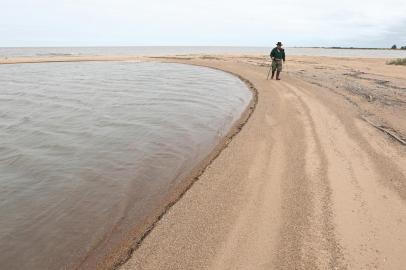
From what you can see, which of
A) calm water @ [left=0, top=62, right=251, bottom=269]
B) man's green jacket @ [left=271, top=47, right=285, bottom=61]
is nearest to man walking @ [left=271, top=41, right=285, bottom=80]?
man's green jacket @ [left=271, top=47, right=285, bottom=61]

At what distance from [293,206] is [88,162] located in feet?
15.6

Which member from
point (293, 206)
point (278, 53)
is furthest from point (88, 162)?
point (278, 53)

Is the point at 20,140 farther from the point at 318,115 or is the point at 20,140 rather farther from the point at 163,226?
the point at 318,115

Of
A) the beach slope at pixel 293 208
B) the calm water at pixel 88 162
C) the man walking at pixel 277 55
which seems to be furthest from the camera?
the man walking at pixel 277 55

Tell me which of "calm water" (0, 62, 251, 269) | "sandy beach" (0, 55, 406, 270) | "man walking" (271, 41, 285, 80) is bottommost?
"calm water" (0, 62, 251, 269)

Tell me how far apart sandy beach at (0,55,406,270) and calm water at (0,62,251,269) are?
0.78m

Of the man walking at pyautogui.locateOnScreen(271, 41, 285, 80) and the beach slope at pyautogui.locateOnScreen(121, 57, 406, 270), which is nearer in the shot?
the beach slope at pyautogui.locateOnScreen(121, 57, 406, 270)

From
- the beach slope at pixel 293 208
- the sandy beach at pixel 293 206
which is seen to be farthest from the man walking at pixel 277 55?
the beach slope at pixel 293 208

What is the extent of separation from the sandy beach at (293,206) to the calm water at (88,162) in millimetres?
779

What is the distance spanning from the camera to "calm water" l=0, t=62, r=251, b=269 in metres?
5.59

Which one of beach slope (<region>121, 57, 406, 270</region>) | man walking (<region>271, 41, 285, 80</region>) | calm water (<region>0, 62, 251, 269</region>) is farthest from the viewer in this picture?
man walking (<region>271, 41, 285, 80</region>)

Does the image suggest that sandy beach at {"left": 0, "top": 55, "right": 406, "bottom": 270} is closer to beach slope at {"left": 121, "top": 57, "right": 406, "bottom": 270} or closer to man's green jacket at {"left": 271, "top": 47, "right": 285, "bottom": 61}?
beach slope at {"left": 121, "top": 57, "right": 406, "bottom": 270}

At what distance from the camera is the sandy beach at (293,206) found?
474cm

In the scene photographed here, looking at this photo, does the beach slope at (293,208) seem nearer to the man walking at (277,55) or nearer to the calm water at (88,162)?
the calm water at (88,162)
